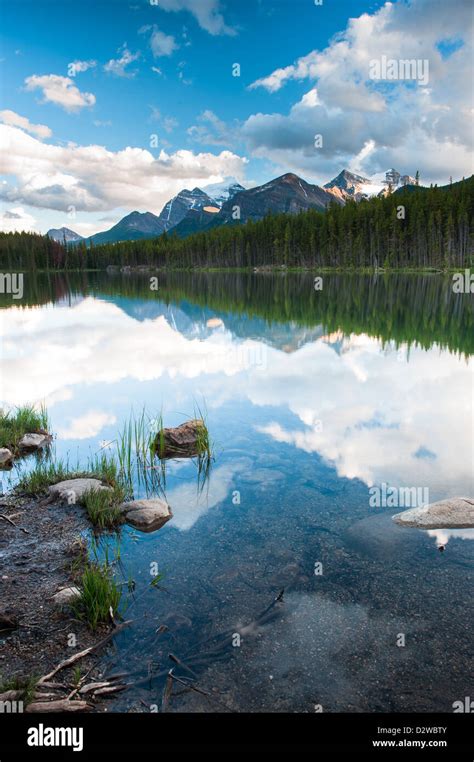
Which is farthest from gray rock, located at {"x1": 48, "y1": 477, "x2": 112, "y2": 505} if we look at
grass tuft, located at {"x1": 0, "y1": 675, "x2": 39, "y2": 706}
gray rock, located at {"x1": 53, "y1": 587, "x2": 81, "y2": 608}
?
grass tuft, located at {"x1": 0, "y1": 675, "x2": 39, "y2": 706}

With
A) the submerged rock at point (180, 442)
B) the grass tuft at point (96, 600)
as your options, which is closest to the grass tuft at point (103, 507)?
the grass tuft at point (96, 600)

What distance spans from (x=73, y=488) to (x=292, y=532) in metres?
5.03

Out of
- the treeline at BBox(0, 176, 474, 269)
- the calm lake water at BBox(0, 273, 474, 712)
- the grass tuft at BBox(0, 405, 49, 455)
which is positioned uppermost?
the treeline at BBox(0, 176, 474, 269)

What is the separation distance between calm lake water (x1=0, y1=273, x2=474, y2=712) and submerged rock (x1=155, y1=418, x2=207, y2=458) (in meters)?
0.57

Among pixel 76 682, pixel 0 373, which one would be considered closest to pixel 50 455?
pixel 76 682

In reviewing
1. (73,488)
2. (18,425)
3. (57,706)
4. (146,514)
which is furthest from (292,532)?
(18,425)

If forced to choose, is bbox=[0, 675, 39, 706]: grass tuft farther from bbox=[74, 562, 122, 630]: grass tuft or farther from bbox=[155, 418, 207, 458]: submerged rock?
bbox=[155, 418, 207, 458]: submerged rock

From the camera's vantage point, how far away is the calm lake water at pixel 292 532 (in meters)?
5.95

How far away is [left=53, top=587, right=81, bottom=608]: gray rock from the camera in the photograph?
7.10 meters

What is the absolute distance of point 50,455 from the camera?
543 inches

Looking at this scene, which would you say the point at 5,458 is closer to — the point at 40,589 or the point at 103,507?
the point at 103,507

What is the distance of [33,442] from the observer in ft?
46.4

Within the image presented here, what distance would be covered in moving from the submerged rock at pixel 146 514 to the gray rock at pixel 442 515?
4.76m
